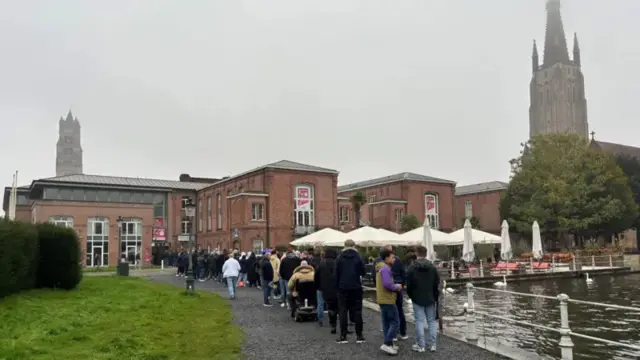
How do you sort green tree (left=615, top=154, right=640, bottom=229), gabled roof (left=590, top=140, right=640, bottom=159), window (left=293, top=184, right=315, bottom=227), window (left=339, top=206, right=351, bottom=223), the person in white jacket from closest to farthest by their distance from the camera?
the person in white jacket, window (left=293, top=184, right=315, bottom=227), window (left=339, top=206, right=351, bottom=223), green tree (left=615, top=154, right=640, bottom=229), gabled roof (left=590, top=140, right=640, bottom=159)

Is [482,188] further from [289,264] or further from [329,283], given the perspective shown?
[329,283]

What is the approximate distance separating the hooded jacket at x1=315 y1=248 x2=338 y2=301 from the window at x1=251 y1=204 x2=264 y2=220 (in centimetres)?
3830

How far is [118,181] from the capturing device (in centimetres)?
6103

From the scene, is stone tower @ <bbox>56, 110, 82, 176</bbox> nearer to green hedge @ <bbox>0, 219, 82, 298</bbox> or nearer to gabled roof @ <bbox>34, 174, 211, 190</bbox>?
gabled roof @ <bbox>34, 174, 211, 190</bbox>

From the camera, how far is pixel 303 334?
10836mm

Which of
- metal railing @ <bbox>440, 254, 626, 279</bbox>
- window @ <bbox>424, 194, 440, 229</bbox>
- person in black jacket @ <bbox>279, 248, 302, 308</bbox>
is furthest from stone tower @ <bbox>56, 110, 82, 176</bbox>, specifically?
person in black jacket @ <bbox>279, 248, 302, 308</bbox>

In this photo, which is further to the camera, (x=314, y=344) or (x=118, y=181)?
(x=118, y=181)

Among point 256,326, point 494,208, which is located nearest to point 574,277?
point 256,326

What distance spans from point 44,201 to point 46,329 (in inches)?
1773

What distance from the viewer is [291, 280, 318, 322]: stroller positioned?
41.6ft

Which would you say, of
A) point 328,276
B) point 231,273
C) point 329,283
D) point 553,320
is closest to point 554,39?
point 553,320

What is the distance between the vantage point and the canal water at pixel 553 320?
427 inches

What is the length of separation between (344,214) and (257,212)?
41.4 ft

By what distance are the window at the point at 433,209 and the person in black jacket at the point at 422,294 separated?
53.8 metres
